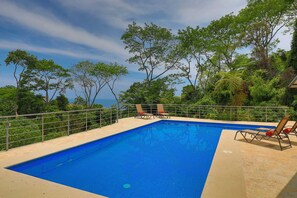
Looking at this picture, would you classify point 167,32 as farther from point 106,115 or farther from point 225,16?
point 106,115

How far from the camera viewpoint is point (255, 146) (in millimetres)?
5832

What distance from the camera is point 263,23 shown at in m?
16.5

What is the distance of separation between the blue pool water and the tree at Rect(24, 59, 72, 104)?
1785cm

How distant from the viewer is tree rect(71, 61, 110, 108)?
23.5 m

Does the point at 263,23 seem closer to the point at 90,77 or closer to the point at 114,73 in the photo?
the point at 114,73

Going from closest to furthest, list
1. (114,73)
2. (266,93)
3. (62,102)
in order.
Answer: (266,93) → (62,102) → (114,73)

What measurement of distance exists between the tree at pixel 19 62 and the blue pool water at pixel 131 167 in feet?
60.7

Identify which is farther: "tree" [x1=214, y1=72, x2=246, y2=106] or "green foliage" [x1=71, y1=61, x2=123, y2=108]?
"green foliage" [x1=71, y1=61, x2=123, y2=108]

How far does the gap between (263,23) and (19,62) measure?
2420cm

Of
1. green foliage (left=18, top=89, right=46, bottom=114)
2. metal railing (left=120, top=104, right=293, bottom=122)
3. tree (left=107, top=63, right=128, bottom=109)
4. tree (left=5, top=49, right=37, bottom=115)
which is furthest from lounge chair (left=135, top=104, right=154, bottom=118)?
tree (left=5, top=49, right=37, bottom=115)

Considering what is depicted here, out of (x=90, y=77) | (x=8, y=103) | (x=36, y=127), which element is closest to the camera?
(x=36, y=127)

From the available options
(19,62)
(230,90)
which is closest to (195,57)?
(230,90)

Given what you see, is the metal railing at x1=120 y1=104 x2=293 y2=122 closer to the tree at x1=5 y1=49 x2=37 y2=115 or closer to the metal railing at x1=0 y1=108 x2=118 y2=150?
the metal railing at x1=0 y1=108 x2=118 y2=150

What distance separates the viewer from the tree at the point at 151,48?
19.2 metres
